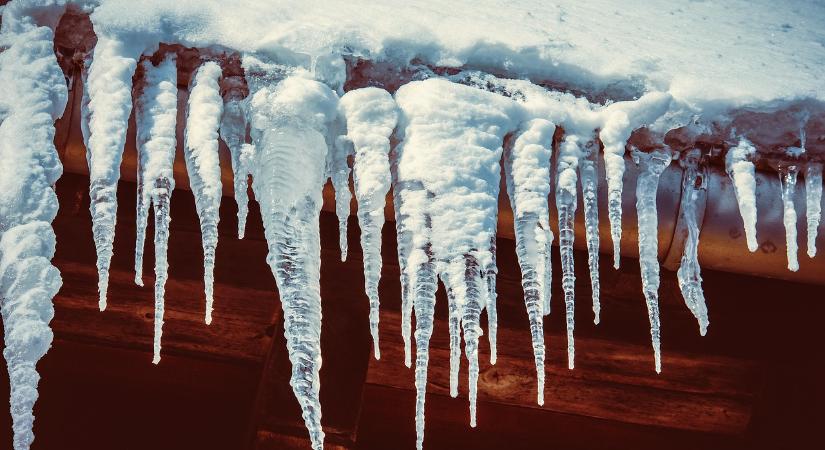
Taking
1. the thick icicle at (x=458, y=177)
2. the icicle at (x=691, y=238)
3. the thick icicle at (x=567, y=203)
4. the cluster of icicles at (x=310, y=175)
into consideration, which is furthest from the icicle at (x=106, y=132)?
the icicle at (x=691, y=238)

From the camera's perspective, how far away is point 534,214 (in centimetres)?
139

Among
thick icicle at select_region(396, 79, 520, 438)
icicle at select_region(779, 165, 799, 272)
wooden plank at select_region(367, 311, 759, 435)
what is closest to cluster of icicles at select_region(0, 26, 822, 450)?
thick icicle at select_region(396, 79, 520, 438)

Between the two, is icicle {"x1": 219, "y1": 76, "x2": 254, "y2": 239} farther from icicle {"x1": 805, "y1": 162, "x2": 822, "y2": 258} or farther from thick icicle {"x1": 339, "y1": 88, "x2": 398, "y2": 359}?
icicle {"x1": 805, "y1": 162, "x2": 822, "y2": 258}

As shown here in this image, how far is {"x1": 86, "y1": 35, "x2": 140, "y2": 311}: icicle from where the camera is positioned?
1317mm

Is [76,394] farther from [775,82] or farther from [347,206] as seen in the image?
[775,82]

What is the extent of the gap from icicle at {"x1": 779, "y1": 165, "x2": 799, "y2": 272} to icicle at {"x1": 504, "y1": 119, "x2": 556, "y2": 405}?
585 millimetres

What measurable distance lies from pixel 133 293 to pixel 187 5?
172cm

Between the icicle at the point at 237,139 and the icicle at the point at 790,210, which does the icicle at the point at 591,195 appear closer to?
the icicle at the point at 790,210

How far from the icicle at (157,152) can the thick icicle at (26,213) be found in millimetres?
166

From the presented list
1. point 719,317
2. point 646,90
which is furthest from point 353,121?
point 719,317

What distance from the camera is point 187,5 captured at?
144 centimetres

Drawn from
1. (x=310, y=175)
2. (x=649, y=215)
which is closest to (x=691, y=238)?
(x=649, y=215)

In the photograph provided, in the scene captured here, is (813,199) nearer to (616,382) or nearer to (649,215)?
(649,215)

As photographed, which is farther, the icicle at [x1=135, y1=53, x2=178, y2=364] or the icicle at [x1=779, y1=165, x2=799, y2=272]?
the icicle at [x1=779, y1=165, x2=799, y2=272]
